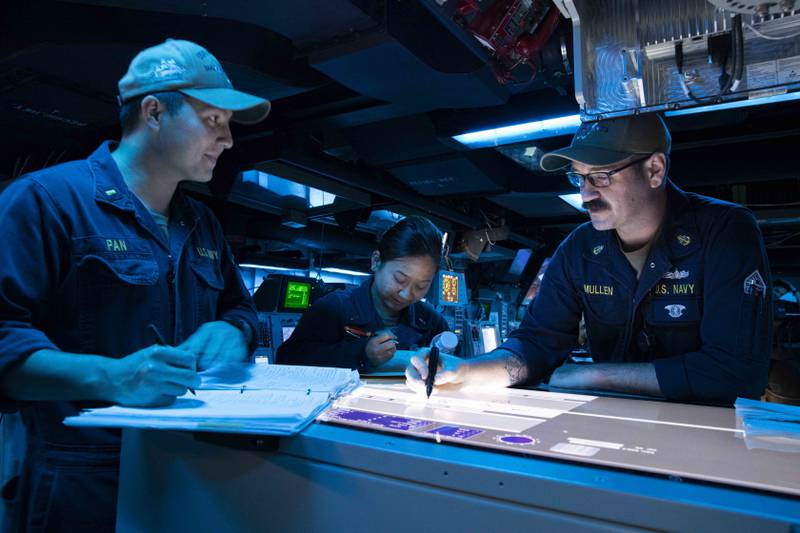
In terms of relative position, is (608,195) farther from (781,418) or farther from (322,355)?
(322,355)

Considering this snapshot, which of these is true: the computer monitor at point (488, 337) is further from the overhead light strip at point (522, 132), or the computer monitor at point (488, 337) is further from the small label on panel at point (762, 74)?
the small label on panel at point (762, 74)

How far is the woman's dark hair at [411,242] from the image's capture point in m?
2.41

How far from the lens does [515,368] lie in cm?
158

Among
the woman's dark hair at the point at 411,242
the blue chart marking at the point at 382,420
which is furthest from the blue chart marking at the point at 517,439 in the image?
the woman's dark hair at the point at 411,242

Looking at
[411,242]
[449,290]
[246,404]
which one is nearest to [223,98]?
[246,404]

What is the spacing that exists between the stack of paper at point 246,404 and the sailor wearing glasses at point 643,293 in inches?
11.5

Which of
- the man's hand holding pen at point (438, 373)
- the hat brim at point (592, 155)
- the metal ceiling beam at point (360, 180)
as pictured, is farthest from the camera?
the metal ceiling beam at point (360, 180)

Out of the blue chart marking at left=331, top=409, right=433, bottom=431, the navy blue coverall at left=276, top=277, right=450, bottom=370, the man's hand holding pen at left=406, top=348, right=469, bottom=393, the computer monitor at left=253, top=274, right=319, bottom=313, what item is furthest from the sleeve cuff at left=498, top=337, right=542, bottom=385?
the computer monitor at left=253, top=274, right=319, bottom=313

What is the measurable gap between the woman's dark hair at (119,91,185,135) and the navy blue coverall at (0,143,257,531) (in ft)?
0.34

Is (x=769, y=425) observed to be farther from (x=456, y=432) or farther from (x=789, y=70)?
(x=789, y=70)

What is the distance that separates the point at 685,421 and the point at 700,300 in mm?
707

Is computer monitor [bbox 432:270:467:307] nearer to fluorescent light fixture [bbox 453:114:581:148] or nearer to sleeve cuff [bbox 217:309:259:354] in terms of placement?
fluorescent light fixture [bbox 453:114:581:148]

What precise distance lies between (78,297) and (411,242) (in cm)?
149

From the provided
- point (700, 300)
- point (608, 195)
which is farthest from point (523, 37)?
point (700, 300)
